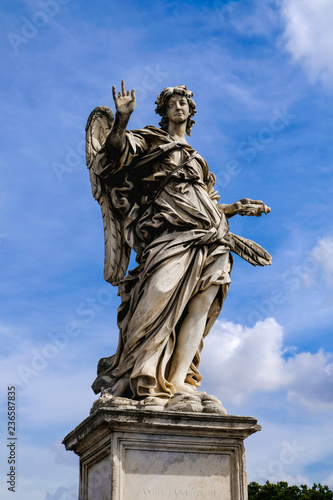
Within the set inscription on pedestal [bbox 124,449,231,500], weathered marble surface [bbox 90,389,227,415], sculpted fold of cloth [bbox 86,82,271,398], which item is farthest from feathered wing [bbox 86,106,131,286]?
inscription on pedestal [bbox 124,449,231,500]

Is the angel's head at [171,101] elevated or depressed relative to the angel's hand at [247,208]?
elevated

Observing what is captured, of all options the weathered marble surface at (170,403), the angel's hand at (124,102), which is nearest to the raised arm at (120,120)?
the angel's hand at (124,102)

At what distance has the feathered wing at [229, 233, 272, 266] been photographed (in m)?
8.71

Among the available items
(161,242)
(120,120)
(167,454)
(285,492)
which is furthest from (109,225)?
(285,492)

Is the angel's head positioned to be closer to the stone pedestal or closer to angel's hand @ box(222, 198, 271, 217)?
angel's hand @ box(222, 198, 271, 217)

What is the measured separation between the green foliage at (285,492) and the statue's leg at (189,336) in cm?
2083

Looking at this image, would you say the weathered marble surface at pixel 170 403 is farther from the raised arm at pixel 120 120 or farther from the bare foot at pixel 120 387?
the raised arm at pixel 120 120

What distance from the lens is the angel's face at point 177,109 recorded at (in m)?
9.04

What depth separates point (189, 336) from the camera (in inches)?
312

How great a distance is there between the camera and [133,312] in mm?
8141

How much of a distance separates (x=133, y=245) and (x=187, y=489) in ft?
9.77

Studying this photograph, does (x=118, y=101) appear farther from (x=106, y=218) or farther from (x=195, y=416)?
(x=195, y=416)

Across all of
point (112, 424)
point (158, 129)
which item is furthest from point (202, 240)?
point (112, 424)

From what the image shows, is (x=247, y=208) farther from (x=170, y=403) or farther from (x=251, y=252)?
(x=170, y=403)
